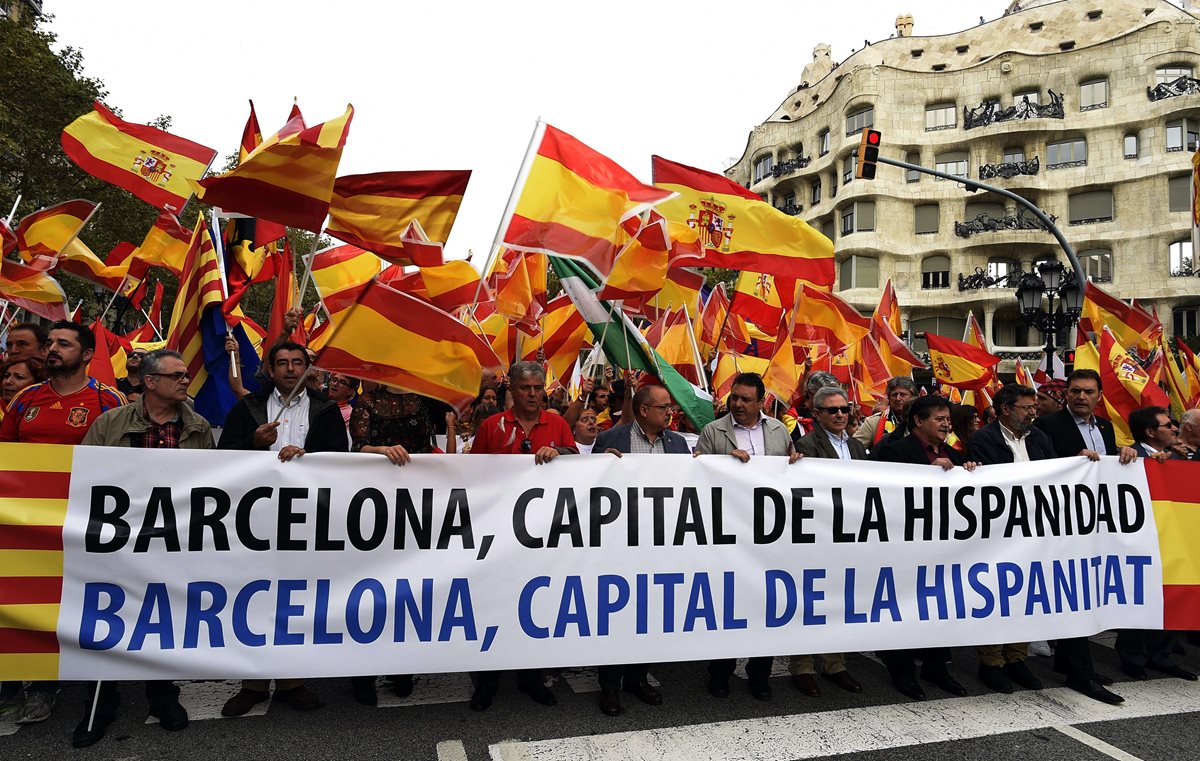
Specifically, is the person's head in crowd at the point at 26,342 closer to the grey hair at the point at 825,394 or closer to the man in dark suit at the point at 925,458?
the grey hair at the point at 825,394

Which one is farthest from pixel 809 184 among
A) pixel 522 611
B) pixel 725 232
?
pixel 522 611

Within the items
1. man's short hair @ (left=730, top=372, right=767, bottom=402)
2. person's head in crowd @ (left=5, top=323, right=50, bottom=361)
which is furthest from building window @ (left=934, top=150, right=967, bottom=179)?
person's head in crowd @ (left=5, top=323, right=50, bottom=361)

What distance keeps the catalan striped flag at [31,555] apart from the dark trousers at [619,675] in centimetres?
255

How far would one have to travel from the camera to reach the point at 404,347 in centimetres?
406

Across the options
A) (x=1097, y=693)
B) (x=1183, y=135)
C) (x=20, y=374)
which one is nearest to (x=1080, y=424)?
(x=1097, y=693)

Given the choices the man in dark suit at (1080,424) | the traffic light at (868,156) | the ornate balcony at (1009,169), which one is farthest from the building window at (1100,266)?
the man in dark suit at (1080,424)

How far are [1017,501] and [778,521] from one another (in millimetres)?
1523

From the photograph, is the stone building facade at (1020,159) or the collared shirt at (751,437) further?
the stone building facade at (1020,159)

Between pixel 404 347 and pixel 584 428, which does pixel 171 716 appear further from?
pixel 584 428

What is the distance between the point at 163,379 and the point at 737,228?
441 centimetres

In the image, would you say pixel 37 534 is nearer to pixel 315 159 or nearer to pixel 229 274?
pixel 315 159

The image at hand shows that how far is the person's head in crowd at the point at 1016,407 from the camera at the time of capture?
16.2 feet

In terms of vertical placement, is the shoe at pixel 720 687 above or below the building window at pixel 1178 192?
below

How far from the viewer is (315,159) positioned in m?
4.20
